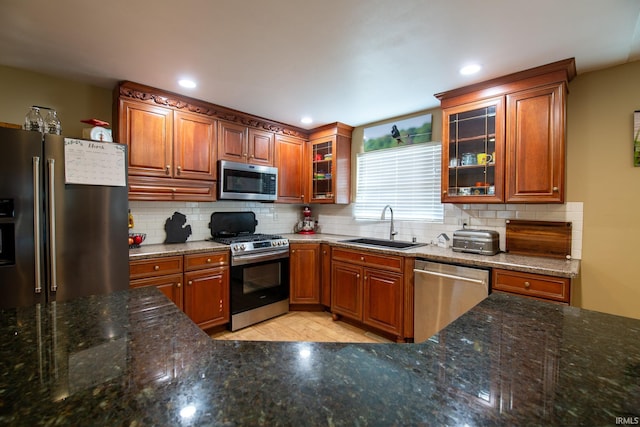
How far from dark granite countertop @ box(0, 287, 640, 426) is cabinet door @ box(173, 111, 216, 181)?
2.16 meters

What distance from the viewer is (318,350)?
77 centimetres

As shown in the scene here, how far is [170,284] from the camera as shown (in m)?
2.57

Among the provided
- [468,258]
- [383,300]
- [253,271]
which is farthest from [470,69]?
[253,271]

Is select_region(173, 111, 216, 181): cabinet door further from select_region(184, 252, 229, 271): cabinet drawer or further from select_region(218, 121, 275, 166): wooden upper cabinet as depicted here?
select_region(184, 252, 229, 271): cabinet drawer

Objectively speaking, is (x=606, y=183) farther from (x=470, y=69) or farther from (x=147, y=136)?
(x=147, y=136)

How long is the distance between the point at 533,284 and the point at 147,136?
135 inches

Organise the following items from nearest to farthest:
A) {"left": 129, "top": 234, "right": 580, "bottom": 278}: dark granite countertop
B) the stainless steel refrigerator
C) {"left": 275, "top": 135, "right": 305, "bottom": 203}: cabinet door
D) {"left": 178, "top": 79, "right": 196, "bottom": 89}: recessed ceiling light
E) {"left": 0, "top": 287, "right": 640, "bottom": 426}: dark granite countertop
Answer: {"left": 0, "top": 287, "right": 640, "bottom": 426}: dark granite countertop < the stainless steel refrigerator < {"left": 129, "top": 234, "right": 580, "bottom": 278}: dark granite countertop < {"left": 178, "top": 79, "right": 196, "bottom": 89}: recessed ceiling light < {"left": 275, "top": 135, "right": 305, "bottom": 203}: cabinet door

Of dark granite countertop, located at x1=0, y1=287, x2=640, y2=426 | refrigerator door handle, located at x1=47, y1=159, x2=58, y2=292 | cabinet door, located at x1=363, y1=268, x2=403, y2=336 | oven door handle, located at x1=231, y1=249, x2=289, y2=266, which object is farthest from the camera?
oven door handle, located at x1=231, y1=249, x2=289, y2=266

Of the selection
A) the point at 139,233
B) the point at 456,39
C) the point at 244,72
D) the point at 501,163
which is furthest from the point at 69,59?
the point at 501,163

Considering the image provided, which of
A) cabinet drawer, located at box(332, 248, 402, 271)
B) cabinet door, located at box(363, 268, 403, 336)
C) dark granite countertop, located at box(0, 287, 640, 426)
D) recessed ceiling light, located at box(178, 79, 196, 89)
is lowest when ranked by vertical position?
cabinet door, located at box(363, 268, 403, 336)

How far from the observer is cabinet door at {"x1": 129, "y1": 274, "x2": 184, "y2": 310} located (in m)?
2.46

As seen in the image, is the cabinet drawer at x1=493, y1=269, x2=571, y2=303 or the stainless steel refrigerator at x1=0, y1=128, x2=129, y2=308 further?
the cabinet drawer at x1=493, y1=269, x2=571, y2=303

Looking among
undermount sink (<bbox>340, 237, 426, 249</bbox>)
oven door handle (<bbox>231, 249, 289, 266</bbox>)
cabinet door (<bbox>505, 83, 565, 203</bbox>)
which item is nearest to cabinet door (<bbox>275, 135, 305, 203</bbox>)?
oven door handle (<bbox>231, 249, 289, 266</bbox>)

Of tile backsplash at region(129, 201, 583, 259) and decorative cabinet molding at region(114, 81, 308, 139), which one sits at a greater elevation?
decorative cabinet molding at region(114, 81, 308, 139)
